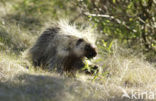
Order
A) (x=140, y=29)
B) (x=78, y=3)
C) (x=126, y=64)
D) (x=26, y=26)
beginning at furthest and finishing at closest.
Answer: (x=26, y=26) → (x=78, y=3) → (x=140, y=29) → (x=126, y=64)

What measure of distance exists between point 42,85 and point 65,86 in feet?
0.95

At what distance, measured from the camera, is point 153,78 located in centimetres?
431

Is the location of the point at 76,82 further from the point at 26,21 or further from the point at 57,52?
the point at 26,21

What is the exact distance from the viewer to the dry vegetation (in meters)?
3.15

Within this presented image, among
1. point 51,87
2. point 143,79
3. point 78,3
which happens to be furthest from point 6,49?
point 143,79

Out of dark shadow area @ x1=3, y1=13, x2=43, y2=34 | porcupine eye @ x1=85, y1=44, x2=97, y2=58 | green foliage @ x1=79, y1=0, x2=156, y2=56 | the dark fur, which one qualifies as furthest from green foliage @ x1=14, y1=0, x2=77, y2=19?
porcupine eye @ x1=85, y1=44, x2=97, y2=58

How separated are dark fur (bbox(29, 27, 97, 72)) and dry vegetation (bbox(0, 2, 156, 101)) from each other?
284mm

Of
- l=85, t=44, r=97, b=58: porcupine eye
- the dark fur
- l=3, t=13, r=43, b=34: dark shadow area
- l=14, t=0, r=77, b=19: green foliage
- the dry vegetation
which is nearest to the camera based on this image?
the dry vegetation

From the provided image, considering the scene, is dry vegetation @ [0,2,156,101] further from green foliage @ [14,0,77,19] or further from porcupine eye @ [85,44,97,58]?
green foliage @ [14,0,77,19]

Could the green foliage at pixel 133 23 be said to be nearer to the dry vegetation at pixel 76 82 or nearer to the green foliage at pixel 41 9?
the dry vegetation at pixel 76 82

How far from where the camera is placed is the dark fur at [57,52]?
15.2ft

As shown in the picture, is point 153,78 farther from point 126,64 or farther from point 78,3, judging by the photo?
point 78,3

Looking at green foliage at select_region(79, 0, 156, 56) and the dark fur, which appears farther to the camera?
green foliage at select_region(79, 0, 156, 56)

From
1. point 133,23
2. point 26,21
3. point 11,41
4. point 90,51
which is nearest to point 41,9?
point 26,21
